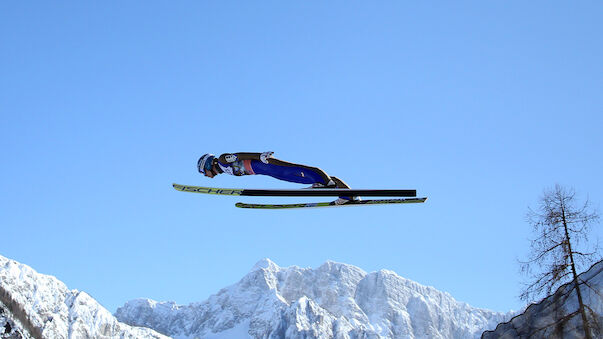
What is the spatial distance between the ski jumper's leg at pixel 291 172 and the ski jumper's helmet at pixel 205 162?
5.27 ft

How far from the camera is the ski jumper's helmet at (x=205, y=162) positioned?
17172 millimetres

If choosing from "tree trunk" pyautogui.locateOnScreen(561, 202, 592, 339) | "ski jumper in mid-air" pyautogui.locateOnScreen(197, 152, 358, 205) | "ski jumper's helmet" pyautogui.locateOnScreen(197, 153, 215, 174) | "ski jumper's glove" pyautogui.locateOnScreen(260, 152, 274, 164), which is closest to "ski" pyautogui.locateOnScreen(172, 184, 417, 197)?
"ski jumper in mid-air" pyautogui.locateOnScreen(197, 152, 358, 205)

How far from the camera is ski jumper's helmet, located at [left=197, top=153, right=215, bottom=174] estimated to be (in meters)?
17.2

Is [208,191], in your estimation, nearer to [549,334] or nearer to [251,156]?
[251,156]

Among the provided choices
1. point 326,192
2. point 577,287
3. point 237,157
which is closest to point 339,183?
point 326,192

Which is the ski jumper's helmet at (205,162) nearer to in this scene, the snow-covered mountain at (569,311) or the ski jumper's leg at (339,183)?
the ski jumper's leg at (339,183)

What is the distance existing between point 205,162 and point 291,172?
9.83 feet

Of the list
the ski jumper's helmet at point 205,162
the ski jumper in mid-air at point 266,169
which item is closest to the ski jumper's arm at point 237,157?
the ski jumper in mid-air at point 266,169

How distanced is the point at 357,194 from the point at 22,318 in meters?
157

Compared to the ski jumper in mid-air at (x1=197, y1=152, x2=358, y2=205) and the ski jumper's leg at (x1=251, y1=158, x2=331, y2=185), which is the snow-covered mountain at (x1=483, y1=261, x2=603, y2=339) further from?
the ski jumper's leg at (x1=251, y1=158, x2=331, y2=185)

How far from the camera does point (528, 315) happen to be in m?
17.7

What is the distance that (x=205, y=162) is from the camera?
56.5 feet

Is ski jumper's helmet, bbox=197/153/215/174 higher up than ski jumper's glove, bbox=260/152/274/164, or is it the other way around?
ski jumper's helmet, bbox=197/153/215/174

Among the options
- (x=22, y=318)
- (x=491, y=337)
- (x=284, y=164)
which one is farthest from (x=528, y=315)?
(x=22, y=318)
